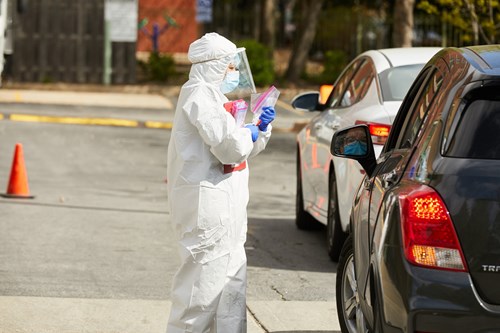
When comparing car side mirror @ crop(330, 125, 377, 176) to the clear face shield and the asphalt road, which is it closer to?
the clear face shield

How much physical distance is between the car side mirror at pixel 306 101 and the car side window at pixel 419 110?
4.75 metres

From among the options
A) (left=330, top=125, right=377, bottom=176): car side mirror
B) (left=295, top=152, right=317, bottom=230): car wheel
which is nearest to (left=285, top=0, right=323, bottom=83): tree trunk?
(left=295, top=152, right=317, bottom=230): car wheel

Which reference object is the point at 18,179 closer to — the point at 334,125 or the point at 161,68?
the point at 334,125

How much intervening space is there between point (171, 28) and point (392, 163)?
38.4 meters

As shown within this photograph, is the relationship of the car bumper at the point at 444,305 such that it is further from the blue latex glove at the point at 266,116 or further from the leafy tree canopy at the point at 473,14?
the leafy tree canopy at the point at 473,14

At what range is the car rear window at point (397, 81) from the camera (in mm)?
9789

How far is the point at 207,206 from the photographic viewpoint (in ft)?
20.8

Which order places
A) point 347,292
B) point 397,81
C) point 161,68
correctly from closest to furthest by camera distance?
point 347,292 < point 397,81 < point 161,68

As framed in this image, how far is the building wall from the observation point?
143 feet

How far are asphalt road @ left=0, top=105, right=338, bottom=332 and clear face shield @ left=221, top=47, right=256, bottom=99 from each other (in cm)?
155

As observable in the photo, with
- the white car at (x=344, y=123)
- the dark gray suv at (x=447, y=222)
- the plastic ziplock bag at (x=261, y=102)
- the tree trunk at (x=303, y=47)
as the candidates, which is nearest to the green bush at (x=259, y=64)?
the tree trunk at (x=303, y=47)

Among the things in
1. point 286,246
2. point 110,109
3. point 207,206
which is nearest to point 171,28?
point 110,109

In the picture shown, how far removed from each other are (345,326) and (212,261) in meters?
0.88

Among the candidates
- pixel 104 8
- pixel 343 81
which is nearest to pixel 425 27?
pixel 104 8
